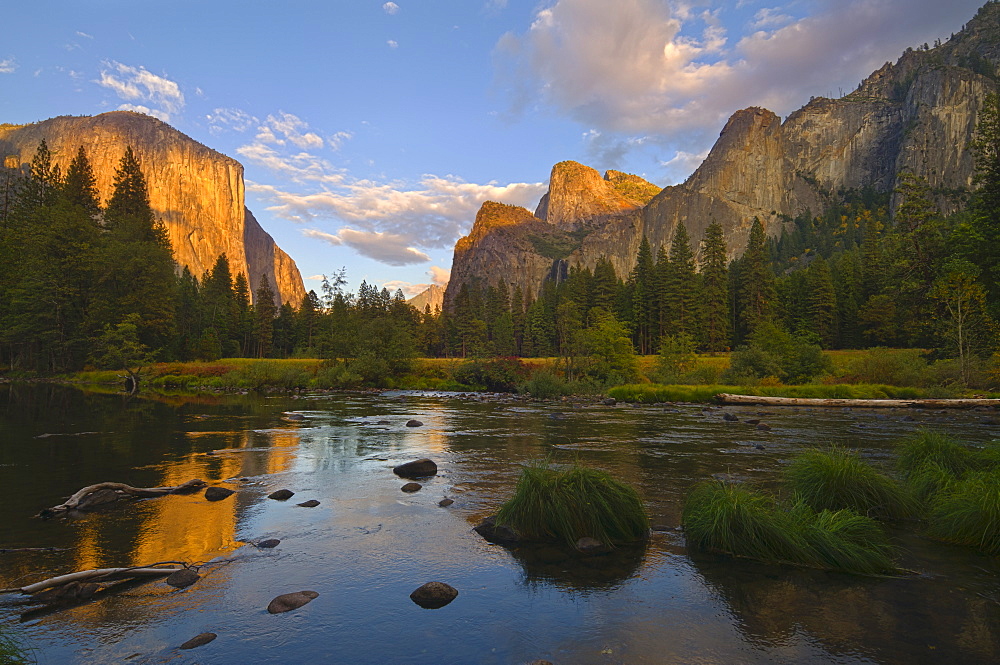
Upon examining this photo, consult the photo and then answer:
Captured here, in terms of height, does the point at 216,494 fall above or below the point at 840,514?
below

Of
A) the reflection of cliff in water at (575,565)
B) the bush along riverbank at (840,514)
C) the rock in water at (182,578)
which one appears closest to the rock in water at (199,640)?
the rock in water at (182,578)

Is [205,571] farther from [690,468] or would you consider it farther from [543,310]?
[543,310]

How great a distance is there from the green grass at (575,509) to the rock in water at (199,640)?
16.4 feet

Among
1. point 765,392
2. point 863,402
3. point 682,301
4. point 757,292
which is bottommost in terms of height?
point 863,402

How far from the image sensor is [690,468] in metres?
15.1

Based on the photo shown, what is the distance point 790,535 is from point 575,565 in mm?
3444

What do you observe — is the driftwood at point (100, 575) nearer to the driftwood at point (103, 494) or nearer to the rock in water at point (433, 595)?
the rock in water at point (433, 595)

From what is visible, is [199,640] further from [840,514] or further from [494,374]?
[494,374]

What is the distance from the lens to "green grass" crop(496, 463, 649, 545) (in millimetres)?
9062

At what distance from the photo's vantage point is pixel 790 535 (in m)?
8.11

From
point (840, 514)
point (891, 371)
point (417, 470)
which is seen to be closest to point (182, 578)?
point (417, 470)

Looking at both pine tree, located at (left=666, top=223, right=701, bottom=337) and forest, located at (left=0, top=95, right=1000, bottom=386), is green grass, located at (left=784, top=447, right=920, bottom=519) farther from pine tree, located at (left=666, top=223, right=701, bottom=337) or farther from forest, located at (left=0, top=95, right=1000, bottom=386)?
pine tree, located at (left=666, top=223, right=701, bottom=337)

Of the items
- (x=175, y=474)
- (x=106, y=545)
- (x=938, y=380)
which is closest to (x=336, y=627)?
(x=106, y=545)

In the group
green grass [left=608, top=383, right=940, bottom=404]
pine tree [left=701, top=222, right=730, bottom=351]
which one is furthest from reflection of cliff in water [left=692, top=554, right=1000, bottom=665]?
pine tree [left=701, top=222, right=730, bottom=351]
